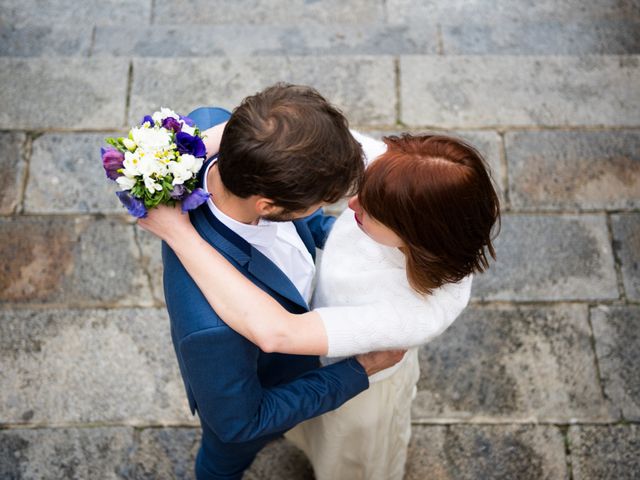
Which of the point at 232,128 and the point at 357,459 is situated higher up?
the point at 232,128

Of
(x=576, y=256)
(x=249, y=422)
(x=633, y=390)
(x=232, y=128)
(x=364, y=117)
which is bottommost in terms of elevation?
(x=633, y=390)

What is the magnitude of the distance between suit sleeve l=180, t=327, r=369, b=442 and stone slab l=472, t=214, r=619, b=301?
1.55 metres

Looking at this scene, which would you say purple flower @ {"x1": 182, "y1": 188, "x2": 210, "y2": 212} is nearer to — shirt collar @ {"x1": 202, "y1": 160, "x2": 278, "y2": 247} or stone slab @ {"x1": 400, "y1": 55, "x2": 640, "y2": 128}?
shirt collar @ {"x1": 202, "y1": 160, "x2": 278, "y2": 247}

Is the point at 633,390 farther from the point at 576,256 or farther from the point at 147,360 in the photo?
the point at 147,360

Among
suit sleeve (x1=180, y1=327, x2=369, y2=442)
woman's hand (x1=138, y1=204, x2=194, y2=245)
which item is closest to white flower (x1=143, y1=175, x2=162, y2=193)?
woman's hand (x1=138, y1=204, x2=194, y2=245)

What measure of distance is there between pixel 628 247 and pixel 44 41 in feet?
12.5

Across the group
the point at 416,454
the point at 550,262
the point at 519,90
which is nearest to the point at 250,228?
the point at 416,454

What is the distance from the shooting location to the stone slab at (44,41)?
4.50 meters

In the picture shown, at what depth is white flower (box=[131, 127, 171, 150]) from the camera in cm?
188

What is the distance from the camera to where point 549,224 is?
3.70 metres

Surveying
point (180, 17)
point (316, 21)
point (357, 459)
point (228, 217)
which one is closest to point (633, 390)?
point (357, 459)

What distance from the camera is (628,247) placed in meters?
3.66

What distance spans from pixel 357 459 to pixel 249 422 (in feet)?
2.43

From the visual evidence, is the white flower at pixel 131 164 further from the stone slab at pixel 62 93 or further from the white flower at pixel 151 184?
the stone slab at pixel 62 93
